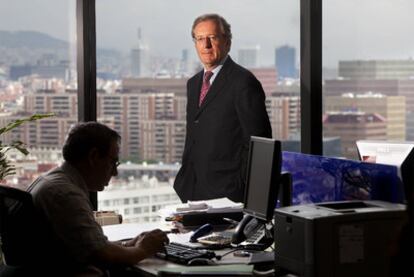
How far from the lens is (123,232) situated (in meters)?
3.88

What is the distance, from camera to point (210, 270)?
9.74 ft

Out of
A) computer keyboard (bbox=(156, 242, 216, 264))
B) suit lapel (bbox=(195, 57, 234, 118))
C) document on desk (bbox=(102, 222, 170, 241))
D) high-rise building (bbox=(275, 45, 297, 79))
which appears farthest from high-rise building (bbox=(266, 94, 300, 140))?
computer keyboard (bbox=(156, 242, 216, 264))

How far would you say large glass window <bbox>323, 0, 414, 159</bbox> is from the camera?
15.9 ft

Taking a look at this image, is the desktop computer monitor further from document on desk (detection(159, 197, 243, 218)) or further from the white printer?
document on desk (detection(159, 197, 243, 218))

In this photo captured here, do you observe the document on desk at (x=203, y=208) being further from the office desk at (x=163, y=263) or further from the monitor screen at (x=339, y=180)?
the monitor screen at (x=339, y=180)

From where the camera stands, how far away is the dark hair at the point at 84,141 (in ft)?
10.6

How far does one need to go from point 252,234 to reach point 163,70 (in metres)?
1.75

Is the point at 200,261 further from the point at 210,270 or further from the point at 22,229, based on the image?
the point at 22,229

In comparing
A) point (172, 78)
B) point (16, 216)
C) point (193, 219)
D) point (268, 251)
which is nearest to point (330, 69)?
point (172, 78)

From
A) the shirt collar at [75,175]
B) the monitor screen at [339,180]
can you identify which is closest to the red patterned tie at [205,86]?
the monitor screen at [339,180]

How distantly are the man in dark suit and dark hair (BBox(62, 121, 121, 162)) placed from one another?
1.61 meters

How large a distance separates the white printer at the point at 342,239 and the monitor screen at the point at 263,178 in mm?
351

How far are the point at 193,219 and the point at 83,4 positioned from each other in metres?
1.72

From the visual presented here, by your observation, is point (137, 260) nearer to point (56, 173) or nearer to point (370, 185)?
point (56, 173)
